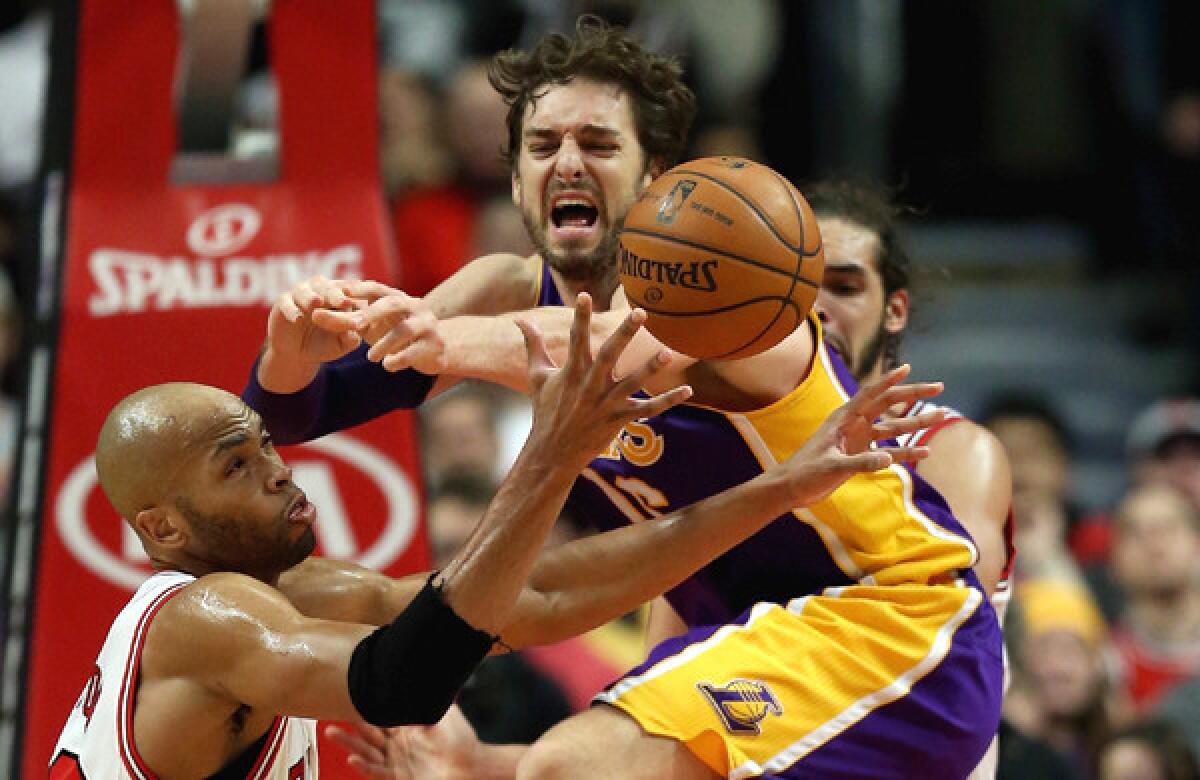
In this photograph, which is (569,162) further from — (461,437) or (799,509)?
(461,437)

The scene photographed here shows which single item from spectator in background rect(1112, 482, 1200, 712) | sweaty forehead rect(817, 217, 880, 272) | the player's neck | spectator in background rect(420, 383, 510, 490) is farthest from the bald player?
spectator in background rect(1112, 482, 1200, 712)

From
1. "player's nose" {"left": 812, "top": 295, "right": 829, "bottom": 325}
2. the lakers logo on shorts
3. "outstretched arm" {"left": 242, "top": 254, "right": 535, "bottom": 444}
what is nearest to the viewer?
the lakers logo on shorts

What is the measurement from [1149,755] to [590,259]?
10.6 feet

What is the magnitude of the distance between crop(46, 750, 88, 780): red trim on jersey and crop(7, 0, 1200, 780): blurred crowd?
1.62 m

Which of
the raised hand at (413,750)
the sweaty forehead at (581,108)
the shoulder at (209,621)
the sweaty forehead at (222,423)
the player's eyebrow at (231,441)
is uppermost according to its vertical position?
the sweaty forehead at (581,108)

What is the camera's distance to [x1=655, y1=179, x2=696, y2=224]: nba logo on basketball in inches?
147

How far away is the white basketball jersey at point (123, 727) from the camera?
11.9 feet

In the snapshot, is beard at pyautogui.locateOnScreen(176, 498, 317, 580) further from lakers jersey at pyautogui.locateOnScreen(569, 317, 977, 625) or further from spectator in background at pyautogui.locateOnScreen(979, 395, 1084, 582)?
spectator in background at pyautogui.locateOnScreen(979, 395, 1084, 582)

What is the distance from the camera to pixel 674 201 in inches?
148

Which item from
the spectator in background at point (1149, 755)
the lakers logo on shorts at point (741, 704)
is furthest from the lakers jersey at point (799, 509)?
the spectator in background at point (1149, 755)

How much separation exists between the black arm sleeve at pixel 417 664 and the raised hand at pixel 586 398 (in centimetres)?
36

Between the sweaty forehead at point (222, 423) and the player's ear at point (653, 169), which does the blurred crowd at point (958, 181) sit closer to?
the player's ear at point (653, 169)

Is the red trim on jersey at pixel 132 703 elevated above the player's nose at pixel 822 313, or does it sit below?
below

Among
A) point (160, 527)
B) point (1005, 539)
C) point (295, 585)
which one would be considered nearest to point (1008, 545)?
point (1005, 539)
